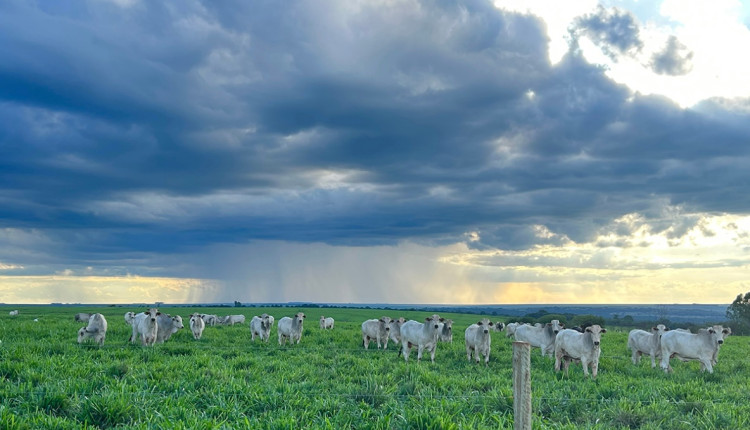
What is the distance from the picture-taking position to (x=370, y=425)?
8750mm

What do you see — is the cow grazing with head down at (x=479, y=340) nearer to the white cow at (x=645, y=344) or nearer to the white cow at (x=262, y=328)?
the white cow at (x=645, y=344)

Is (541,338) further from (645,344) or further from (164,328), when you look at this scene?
(164,328)

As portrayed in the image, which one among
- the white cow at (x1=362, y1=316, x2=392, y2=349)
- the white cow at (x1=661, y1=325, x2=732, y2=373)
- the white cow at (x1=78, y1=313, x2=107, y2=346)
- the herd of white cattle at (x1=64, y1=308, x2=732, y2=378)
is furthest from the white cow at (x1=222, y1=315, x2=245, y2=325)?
the white cow at (x1=661, y1=325, x2=732, y2=373)

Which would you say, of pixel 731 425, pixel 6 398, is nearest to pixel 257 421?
pixel 6 398

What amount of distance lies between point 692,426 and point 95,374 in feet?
42.0

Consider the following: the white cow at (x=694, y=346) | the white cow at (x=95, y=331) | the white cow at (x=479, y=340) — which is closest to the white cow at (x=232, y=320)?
the white cow at (x=95, y=331)

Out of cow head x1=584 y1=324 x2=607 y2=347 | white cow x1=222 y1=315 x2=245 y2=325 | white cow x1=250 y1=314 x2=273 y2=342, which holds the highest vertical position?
cow head x1=584 y1=324 x2=607 y2=347

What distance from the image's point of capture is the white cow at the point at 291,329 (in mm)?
26438

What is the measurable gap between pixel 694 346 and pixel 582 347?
5.13m

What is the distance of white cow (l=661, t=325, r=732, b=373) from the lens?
19719 mm

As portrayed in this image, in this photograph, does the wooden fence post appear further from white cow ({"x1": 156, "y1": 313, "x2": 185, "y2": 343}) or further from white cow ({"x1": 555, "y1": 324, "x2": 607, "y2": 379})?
white cow ({"x1": 156, "y1": 313, "x2": 185, "y2": 343})

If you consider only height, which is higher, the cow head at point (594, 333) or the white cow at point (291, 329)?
the cow head at point (594, 333)

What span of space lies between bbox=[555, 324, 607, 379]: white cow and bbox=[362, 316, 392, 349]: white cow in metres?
8.27

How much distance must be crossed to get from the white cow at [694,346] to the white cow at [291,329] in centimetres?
1577
